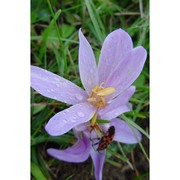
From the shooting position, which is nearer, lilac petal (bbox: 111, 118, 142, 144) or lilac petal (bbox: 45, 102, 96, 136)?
lilac petal (bbox: 45, 102, 96, 136)

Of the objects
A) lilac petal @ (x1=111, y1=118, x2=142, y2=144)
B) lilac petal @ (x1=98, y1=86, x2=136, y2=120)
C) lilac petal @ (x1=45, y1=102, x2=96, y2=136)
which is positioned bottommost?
lilac petal @ (x1=111, y1=118, x2=142, y2=144)

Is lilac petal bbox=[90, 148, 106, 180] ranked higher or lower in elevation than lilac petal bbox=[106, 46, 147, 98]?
lower

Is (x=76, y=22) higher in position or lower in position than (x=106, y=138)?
higher

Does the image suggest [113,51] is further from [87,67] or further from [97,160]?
[97,160]

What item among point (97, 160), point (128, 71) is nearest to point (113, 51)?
point (128, 71)
